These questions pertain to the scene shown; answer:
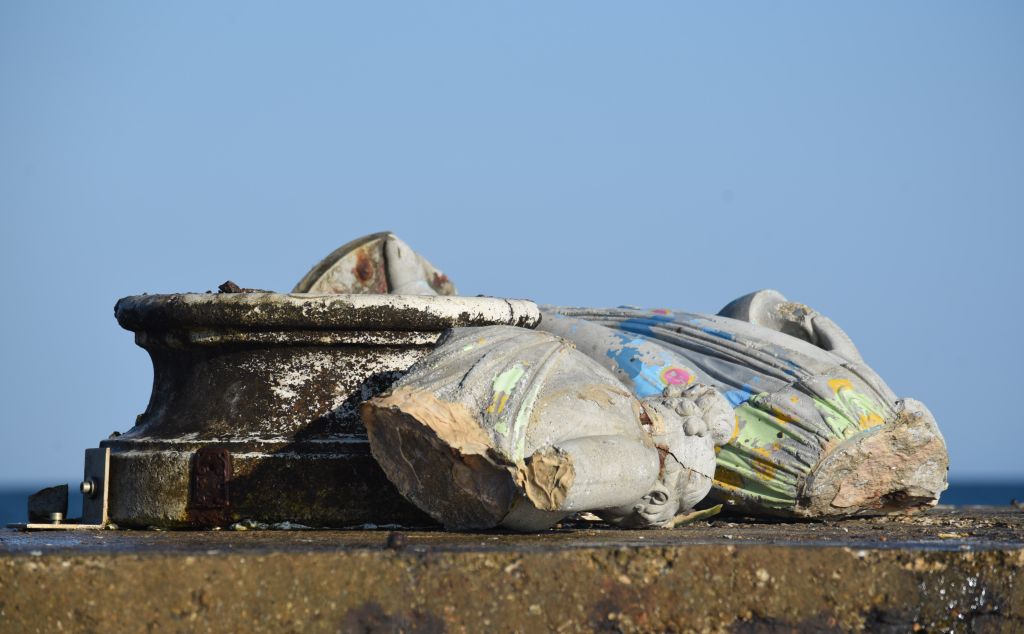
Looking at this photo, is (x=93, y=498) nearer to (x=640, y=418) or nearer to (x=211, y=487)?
(x=211, y=487)

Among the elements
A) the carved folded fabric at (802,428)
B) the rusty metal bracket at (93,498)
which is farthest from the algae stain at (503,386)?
the rusty metal bracket at (93,498)

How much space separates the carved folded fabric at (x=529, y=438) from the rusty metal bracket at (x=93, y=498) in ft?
3.34

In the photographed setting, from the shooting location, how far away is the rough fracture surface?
112 inches

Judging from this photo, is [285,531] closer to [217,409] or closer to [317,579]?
[217,409]

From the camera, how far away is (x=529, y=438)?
363 cm

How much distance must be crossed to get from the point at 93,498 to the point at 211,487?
0.52 m

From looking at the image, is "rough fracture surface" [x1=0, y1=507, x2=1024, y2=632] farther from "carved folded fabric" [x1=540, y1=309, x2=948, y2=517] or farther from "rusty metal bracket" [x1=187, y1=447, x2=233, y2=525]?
"carved folded fabric" [x1=540, y1=309, x2=948, y2=517]

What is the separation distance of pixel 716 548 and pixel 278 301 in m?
1.67

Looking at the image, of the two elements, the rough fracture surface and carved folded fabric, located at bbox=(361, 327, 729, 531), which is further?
carved folded fabric, located at bbox=(361, 327, 729, 531)

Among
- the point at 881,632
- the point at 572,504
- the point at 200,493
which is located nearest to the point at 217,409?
the point at 200,493

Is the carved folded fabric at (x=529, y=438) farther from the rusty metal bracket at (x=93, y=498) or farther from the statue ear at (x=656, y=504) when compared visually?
the rusty metal bracket at (x=93, y=498)

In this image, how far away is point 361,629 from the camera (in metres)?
2.92

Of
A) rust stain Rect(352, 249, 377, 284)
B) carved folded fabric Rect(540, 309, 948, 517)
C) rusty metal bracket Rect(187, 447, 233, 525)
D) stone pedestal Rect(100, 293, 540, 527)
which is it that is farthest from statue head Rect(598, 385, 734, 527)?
rust stain Rect(352, 249, 377, 284)

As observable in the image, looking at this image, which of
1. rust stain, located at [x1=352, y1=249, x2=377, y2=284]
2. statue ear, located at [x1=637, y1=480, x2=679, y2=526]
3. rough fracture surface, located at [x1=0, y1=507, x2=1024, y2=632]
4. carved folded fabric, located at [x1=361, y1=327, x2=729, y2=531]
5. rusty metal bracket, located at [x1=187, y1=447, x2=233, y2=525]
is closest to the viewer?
rough fracture surface, located at [x1=0, y1=507, x2=1024, y2=632]
